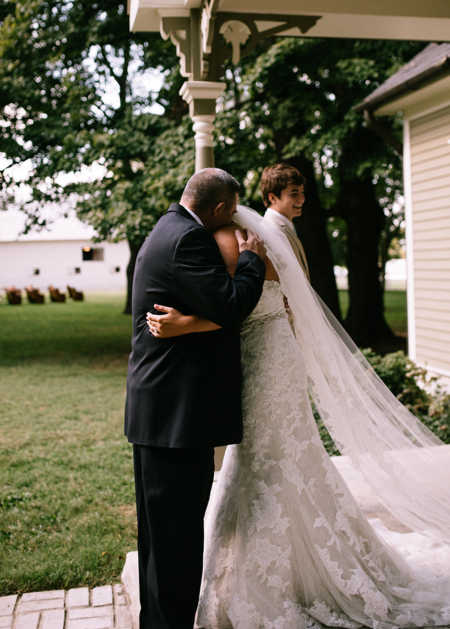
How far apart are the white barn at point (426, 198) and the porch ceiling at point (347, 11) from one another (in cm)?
271

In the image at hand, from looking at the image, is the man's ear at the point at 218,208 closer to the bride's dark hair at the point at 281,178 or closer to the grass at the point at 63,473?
the bride's dark hair at the point at 281,178

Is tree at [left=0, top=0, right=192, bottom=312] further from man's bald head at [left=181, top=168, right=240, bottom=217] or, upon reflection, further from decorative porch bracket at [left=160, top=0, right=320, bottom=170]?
man's bald head at [left=181, top=168, right=240, bottom=217]

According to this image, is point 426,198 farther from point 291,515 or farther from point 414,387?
point 291,515

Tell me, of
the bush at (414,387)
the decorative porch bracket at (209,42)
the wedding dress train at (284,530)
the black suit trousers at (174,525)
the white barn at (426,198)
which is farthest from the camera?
the white barn at (426,198)

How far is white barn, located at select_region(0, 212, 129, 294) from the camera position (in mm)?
55719

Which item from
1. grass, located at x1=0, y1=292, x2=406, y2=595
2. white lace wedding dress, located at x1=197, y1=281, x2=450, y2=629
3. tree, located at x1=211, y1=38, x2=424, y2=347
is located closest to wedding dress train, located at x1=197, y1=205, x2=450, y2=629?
white lace wedding dress, located at x1=197, y1=281, x2=450, y2=629

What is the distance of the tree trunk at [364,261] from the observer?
1648 centimetres

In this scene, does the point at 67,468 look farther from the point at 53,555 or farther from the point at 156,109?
the point at 156,109

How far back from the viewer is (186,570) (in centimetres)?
299

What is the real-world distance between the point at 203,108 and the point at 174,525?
3.94 m

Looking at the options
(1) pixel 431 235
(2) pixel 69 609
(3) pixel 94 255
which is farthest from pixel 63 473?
(3) pixel 94 255

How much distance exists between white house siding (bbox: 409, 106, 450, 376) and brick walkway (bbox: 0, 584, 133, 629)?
6.43m

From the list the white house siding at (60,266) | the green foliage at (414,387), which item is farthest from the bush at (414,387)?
the white house siding at (60,266)

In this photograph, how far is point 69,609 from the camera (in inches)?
148
